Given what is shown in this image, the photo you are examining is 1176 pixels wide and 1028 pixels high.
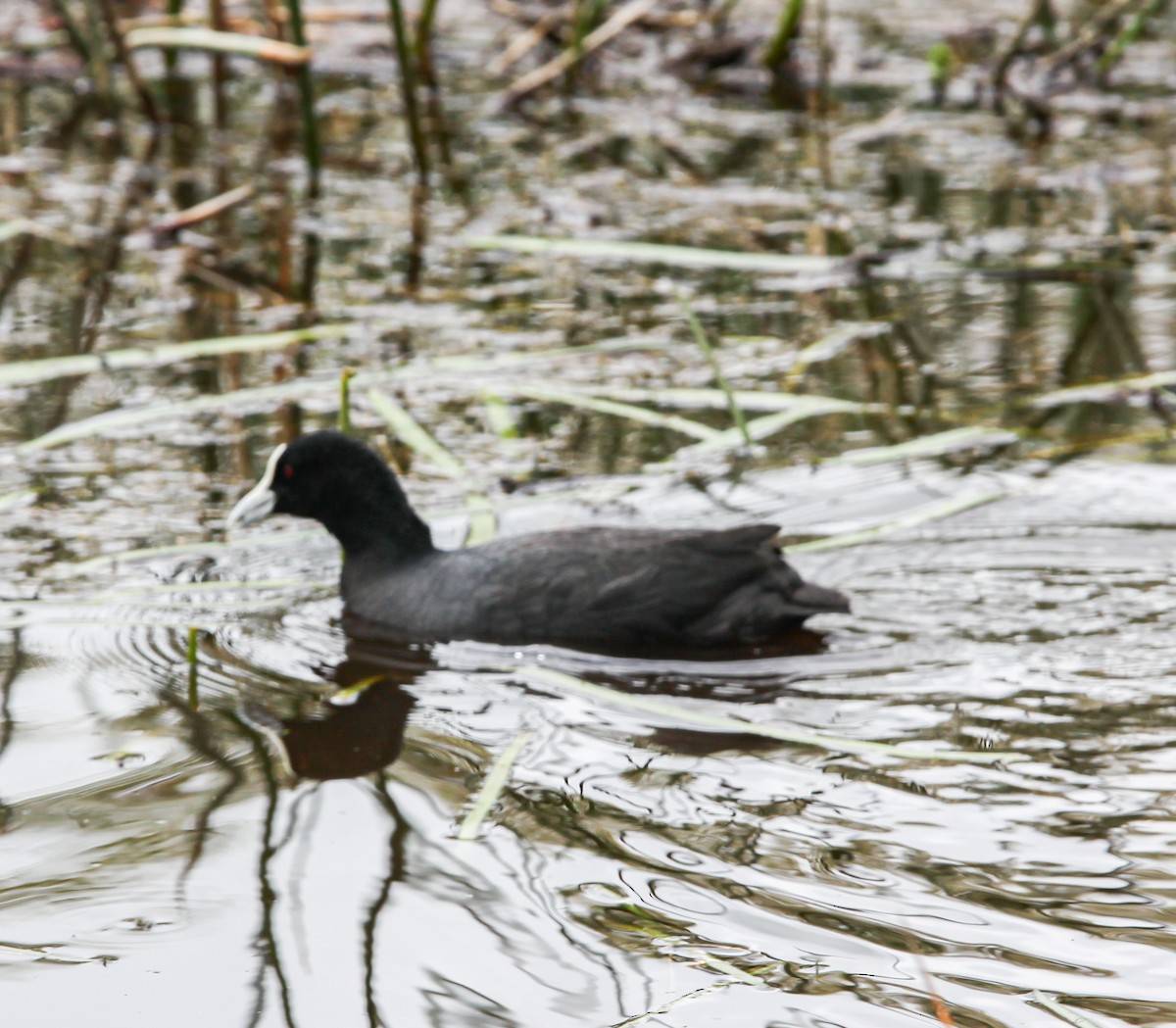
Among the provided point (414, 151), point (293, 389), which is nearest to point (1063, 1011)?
point (293, 389)

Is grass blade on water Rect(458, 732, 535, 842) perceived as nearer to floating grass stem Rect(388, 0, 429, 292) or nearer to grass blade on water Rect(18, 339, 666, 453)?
grass blade on water Rect(18, 339, 666, 453)

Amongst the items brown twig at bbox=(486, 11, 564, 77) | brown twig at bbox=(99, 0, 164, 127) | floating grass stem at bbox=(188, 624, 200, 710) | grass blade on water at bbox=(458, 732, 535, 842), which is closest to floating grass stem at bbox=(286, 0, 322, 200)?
brown twig at bbox=(99, 0, 164, 127)

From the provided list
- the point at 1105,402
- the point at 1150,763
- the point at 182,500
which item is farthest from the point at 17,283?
the point at 1150,763

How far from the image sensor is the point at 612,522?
4.94 meters

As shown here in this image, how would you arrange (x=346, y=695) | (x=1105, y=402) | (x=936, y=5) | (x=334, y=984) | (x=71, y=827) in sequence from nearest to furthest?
(x=334, y=984) → (x=71, y=827) → (x=346, y=695) → (x=1105, y=402) → (x=936, y=5)

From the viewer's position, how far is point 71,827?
333cm

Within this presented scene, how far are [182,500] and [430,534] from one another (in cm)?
74

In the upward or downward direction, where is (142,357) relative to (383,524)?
upward

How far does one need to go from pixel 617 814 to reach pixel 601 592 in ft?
3.41

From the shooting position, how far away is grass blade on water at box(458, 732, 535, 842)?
3.28 meters

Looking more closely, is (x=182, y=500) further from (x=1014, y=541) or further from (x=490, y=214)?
(x=490, y=214)

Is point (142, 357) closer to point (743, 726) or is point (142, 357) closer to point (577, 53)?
point (743, 726)

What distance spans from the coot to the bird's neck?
0.04 metres

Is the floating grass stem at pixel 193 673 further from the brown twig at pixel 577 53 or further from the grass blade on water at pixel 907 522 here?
the brown twig at pixel 577 53
